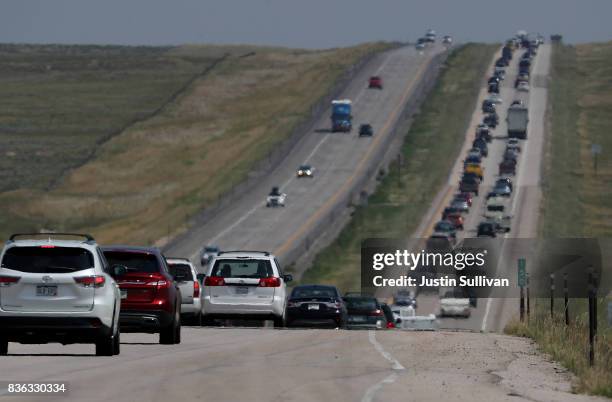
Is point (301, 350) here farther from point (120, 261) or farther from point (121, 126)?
point (121, 126)

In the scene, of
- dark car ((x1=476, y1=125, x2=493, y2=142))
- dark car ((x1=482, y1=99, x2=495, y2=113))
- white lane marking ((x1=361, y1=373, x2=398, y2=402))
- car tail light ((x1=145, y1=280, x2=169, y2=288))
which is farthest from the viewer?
dark car ((x1=482, y1=99, x2=495, y2=113))

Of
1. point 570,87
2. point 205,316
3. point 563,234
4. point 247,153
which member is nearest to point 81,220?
point 247,153

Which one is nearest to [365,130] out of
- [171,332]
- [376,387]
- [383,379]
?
[171,332]

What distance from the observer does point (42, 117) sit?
19138 cm

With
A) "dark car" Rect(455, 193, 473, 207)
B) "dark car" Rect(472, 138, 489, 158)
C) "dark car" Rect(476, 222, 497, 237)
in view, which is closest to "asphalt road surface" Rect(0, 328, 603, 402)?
"dark car" Rect(476, 222, 497, 237)

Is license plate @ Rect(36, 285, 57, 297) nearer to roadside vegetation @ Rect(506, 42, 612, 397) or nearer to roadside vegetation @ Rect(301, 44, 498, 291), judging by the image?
roadside vegetation @ Rect(506, 42, 612, 397)

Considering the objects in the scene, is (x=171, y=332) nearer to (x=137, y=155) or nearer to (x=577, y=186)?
(x=577, y=186)

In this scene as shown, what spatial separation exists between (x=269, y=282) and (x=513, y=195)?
89.7m

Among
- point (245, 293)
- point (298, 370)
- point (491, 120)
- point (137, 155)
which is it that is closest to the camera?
point (298, 370)

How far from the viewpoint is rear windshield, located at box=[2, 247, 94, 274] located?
21.5m

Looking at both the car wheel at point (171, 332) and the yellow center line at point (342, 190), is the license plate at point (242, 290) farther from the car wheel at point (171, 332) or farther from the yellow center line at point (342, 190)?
the yellow center line at point (342, 190)

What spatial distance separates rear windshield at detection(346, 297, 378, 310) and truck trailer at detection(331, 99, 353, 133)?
106 m

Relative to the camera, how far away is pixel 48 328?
21453 mm

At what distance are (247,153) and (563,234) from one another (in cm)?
5176
